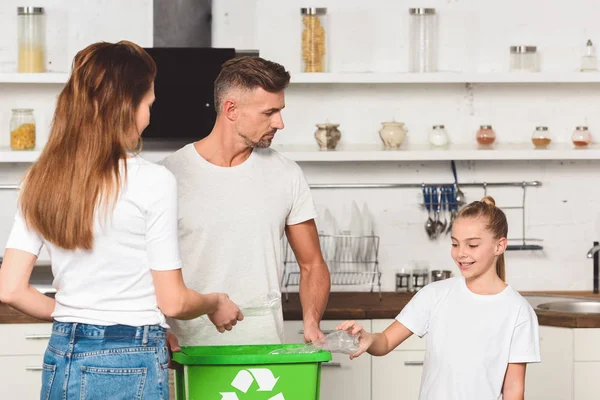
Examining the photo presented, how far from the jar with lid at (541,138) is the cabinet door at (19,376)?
7.46 feet

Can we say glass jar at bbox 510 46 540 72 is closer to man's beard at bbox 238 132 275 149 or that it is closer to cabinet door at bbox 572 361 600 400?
cabinet door at bbox 572 361 600 400

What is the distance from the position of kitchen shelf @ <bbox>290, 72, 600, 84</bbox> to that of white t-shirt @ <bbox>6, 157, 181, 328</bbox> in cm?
224

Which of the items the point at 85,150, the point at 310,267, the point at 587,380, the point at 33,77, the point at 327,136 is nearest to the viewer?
the point at 85,150

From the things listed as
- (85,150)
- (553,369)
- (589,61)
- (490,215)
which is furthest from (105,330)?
(589,61)

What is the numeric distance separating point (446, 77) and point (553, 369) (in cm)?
128

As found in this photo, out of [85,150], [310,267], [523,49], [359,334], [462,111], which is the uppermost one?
[523,49]

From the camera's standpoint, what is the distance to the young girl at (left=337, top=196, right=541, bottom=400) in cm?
234

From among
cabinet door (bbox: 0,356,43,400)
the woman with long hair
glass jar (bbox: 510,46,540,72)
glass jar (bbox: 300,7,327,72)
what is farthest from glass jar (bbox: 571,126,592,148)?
the woman with long hair

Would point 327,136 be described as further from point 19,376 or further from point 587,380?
point 19,376

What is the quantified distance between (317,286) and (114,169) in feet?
3.52

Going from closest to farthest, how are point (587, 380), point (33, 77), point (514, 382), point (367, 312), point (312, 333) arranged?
point (514, 382) < point (312, 333) < point (587, 380) < point (367, 312) < point (33, 77)

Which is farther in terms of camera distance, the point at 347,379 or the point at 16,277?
the point at 347,379

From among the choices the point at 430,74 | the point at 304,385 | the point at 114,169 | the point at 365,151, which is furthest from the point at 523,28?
the point at 114,169

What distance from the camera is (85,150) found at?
1.85m
